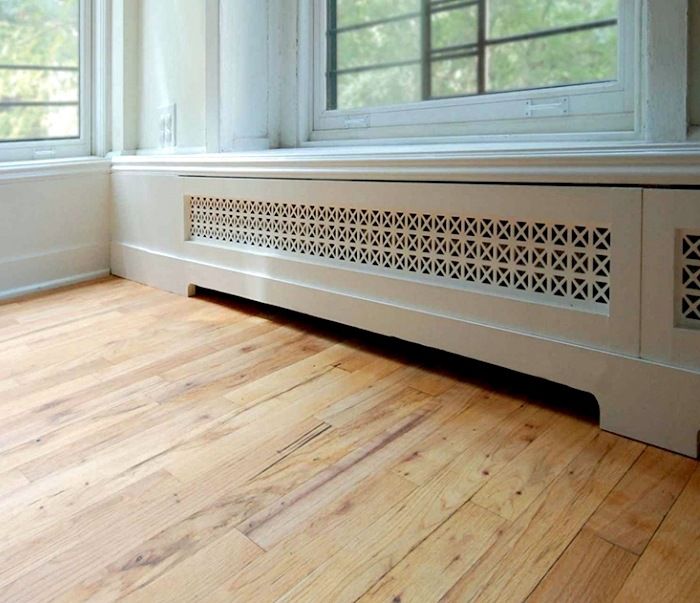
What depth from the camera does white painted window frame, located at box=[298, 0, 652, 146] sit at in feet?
3.86

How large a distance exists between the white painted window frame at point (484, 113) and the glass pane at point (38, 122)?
3.66 ft

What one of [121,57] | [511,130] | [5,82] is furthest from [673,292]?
[5,82]

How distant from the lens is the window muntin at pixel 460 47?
4.24 feet

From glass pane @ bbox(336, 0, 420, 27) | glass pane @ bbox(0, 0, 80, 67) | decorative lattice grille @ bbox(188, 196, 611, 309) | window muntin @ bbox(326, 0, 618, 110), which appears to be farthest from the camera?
glass pane @ bbox(0, 0, 80, 67)

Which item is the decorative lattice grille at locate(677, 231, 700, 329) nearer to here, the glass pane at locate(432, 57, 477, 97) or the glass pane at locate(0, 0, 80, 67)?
the glass pane at locate(432, 57, 477, 97)

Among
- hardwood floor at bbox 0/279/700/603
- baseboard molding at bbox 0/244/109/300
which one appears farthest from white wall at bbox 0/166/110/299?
hardwood floor at bbox 0/279/700/603

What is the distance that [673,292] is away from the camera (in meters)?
0.89

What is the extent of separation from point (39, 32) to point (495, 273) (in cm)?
212

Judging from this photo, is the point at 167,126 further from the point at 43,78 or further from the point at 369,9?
the point at 369,9

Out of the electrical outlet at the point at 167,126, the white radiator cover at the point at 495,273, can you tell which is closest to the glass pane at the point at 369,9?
the white radiator cover at the point at 495,273

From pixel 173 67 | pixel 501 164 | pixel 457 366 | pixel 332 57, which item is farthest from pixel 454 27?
pixel 173 67

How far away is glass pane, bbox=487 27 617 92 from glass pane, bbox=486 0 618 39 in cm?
3

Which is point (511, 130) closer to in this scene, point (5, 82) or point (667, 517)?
point (667, 517)

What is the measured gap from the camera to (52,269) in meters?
2.16
